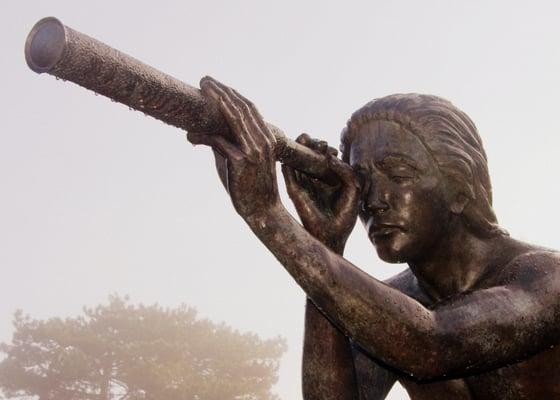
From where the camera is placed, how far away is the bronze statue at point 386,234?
238cm

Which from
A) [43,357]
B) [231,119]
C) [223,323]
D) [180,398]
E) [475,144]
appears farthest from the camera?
[223,323]

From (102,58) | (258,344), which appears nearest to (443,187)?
(102,58)

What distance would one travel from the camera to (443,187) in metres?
3.03

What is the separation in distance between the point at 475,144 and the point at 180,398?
29907 mm

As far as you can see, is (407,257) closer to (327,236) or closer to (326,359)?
(327,236)

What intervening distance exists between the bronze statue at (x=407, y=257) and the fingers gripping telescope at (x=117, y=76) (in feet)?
0.32

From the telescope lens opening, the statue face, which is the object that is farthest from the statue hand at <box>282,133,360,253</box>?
the telescope lens opening

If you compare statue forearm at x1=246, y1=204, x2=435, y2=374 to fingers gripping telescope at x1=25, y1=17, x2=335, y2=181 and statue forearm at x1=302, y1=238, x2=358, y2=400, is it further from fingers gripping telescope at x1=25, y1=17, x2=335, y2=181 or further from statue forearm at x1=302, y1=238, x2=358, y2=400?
statue forearm at x1=302, y1=238, x2=358, y2=400

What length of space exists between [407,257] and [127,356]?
32.4 meters

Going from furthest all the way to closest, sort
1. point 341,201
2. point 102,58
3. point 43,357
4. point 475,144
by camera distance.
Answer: point 43,357
point 475,144
point 341,201
point 102,58

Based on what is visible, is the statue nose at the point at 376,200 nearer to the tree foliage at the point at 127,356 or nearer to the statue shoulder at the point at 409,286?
the statue shoulder at the point at 409,286

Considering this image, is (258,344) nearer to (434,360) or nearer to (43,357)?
(43,357)

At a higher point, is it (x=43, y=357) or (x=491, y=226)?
(x=43, y=357)

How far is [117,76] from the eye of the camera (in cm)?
216
